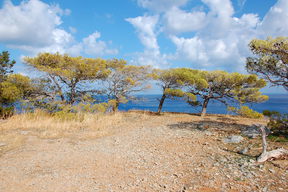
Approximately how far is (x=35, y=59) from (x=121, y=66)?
6044mm

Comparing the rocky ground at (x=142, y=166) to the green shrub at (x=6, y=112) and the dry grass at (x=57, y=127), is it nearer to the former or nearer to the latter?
the dry grass at (x=57, y=127)

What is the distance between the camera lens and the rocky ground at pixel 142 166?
14.2ft

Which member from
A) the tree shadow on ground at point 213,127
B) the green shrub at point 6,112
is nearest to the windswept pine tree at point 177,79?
the tree shadow on ground at point 213,127

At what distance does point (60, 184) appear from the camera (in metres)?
4.52

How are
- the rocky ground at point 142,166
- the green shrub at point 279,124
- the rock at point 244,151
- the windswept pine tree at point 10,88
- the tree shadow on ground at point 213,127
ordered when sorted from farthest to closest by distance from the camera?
1. the windswept pine tree at point 10,88
2. the tree shadow on ground at point 213,127
3. the green shrub at point 279,124
4. the rock at point 244,151
5. the rocky ground at point 142,166

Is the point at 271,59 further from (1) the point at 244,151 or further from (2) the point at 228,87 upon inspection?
(2) the point at 228,87

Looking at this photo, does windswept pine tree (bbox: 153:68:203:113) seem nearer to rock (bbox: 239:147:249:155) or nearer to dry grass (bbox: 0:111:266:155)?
dry grass (bbox: 0:111:266:155)

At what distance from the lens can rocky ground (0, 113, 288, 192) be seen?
433 centimetres

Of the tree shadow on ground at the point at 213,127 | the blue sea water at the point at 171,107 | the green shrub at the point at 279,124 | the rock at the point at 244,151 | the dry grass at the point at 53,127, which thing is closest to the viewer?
the rock at the point at 244,151

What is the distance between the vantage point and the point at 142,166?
5.56m

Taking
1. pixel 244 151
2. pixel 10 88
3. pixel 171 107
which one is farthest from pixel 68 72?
pixel 171 107

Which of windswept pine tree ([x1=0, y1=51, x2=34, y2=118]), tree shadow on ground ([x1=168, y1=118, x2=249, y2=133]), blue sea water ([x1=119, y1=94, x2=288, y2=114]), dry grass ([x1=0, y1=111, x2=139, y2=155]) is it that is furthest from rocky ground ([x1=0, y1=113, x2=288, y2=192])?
blue sea water ([x1=119, y1=94, x2=288, y2=114])

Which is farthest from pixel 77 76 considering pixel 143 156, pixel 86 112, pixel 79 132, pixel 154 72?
pixel 143 156

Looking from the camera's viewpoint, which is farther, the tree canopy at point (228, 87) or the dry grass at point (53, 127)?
the tree canopy at point (228, 87)
